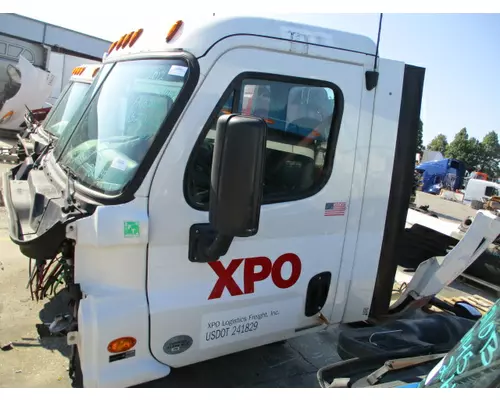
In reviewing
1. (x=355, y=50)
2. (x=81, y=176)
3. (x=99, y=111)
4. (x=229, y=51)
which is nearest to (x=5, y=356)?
(x=81, y=176)

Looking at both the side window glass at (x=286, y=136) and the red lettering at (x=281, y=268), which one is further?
the red lettering at (x=281, y=268)

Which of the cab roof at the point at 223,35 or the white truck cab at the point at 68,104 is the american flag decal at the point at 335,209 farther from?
the white truck cab at the point at 68,104

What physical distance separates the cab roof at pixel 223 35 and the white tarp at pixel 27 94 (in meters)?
12.9

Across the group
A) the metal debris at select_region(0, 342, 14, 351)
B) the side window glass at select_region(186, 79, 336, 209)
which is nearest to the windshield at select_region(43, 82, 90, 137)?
the metal debris at select_region(0, 342, 14, 351)

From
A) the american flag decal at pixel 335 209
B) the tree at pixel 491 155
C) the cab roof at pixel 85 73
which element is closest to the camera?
the american flag decal at pixel 335 209

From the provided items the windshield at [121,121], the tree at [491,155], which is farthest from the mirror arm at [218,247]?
the tree at [491,155]

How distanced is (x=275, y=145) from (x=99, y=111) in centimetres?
109

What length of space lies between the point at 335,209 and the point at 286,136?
550 millimetres

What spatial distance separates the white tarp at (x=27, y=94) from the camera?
1352cm

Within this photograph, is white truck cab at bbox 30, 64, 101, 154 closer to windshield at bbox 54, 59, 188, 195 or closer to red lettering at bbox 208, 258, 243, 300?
windshield at bbox 54, 59, 188, 195

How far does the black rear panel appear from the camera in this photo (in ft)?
9.06

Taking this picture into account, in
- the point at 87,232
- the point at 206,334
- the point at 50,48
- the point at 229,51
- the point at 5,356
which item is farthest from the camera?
the point at 50,48
